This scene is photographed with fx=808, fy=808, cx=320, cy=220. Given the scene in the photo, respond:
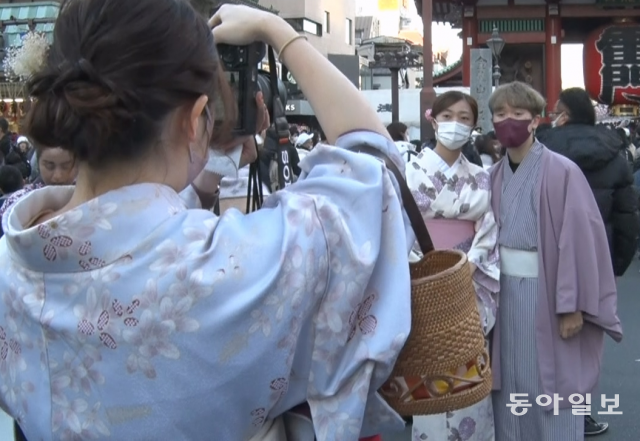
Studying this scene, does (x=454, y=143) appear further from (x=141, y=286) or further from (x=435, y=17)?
(x=435, y=17)

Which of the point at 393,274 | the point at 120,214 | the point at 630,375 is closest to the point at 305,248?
the point at 393,274

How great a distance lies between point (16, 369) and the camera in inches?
45.3

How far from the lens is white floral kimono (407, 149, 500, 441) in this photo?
3.30 metres

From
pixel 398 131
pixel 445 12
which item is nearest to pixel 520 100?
pixel 398 131

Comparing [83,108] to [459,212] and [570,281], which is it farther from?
[459,212]

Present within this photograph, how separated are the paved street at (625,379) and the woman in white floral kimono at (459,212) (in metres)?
1.09

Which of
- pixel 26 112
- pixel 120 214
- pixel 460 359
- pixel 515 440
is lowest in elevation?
pixel 515 440

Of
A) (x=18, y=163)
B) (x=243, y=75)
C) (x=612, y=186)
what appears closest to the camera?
(x=243, y=75)

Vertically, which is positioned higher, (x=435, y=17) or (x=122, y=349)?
(x=435, y=17)

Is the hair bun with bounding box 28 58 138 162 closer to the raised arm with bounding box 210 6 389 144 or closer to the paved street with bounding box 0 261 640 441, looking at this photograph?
the raised arm with bounding box 210 6 389 144

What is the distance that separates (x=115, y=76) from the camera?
104cm

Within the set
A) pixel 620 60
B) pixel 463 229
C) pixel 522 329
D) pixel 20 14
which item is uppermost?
pixel 20 14

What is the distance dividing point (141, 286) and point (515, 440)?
2.63m

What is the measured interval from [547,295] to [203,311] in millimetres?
2398
